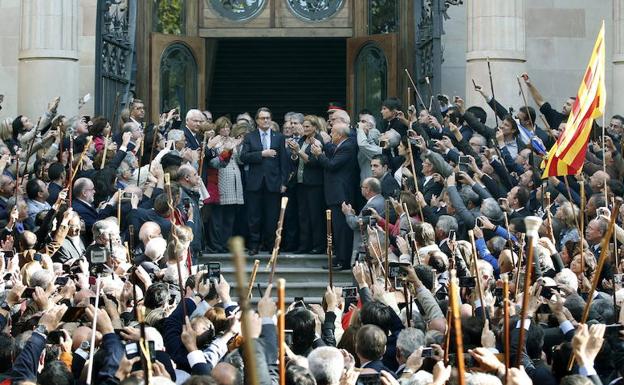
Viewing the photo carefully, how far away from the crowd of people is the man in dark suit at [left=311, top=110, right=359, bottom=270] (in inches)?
0.9

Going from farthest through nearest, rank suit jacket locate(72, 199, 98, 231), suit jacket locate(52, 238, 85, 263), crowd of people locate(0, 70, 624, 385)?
1. suit jacket locate(72, 199, 98, 231)
2. suit jacket locate(52, 238, 85, 263)
3. crowd of people locate(0, 70, 624, 385)

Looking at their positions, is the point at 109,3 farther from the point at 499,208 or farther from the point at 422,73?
the point at 499,208

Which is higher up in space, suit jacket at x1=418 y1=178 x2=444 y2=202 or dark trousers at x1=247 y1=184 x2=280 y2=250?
suit jacket at x1=418 y1=178 x2=444 y2=202

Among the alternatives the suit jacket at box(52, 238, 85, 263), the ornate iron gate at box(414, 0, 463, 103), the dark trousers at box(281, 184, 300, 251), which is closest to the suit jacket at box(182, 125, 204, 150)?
the dark trousers at box(281, 184, 300, 251)

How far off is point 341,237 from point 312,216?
26.3 inches

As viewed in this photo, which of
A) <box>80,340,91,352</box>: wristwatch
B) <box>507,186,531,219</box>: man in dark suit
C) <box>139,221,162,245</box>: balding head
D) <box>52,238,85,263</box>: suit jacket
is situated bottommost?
<box>80,340,91,352</box>: wristwatch

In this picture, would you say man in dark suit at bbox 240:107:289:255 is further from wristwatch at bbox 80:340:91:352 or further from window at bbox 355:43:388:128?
wristwatch at bbox 80:340:91:352

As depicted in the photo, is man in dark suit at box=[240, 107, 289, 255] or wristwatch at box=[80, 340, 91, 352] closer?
wristwatch at box=[80, 340, 91, 352]

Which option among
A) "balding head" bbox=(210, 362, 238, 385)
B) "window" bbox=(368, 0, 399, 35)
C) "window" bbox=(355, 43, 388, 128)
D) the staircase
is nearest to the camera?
"balding head" bbox=(210, 362, 238, 385)

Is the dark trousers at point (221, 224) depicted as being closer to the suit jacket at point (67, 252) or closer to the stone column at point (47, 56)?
the stone column at point (47, 56)

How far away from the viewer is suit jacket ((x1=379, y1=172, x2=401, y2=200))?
18188 millimetres

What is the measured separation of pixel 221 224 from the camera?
19.6m

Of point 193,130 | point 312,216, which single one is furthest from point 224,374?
point 193,130

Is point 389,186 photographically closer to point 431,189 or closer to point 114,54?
point 431,189
